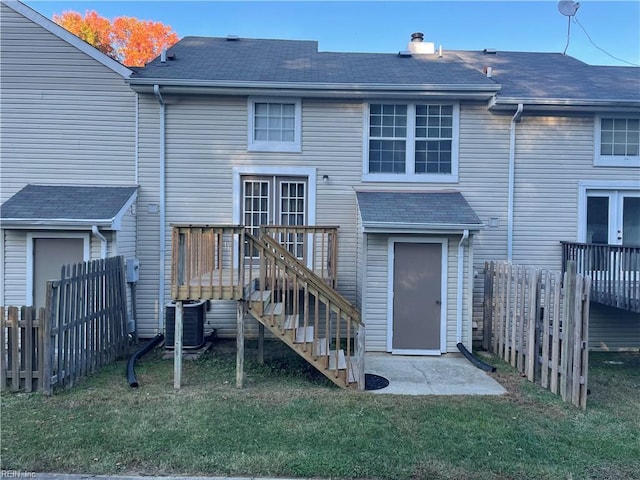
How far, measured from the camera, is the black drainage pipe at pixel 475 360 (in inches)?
264

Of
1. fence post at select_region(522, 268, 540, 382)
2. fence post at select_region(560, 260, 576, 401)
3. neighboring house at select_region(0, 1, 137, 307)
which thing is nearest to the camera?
fence post at select_region(560, 260, 576, 401)

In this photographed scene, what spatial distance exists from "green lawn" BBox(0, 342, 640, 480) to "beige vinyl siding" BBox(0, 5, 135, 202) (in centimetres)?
467

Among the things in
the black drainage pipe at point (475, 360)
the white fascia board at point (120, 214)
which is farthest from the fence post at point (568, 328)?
the white fascia board at point (120, 214)

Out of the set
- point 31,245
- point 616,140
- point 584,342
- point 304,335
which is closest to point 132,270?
point 31,245

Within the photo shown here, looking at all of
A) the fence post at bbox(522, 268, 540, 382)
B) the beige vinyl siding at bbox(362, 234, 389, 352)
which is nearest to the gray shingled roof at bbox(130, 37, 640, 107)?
the beige vinyl siding at bbox(362, 234, 389, 352)

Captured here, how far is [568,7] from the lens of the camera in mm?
11875

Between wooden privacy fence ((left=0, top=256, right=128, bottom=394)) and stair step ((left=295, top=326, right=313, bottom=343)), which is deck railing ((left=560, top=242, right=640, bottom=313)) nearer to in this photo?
stair step ((left=295, top=326, right=313, bottom=343))

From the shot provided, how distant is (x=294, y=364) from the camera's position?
6840 mm

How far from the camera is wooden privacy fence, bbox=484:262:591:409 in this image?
5281mm

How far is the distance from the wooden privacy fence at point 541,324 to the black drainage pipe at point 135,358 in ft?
18.7

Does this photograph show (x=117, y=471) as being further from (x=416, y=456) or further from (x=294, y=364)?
(x=294, y=364)

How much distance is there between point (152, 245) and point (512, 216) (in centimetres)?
743

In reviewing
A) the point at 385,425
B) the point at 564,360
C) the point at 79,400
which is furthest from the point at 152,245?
the point at 564,360
